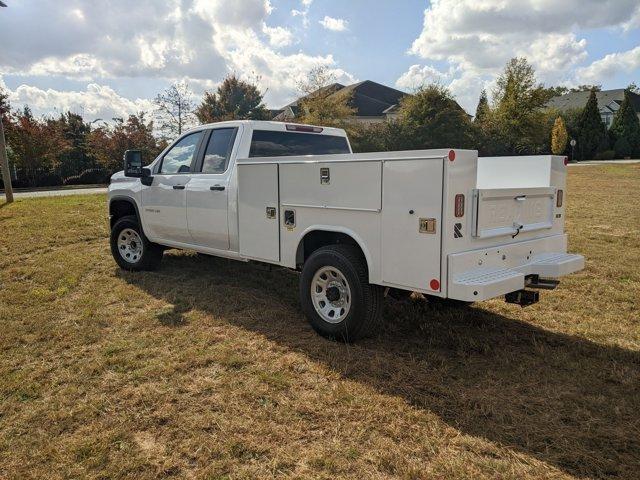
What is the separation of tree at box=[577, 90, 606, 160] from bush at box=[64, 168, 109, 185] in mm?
43358

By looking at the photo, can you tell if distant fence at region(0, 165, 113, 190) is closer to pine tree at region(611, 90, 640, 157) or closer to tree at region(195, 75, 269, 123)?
tree at region(195, 75, 269, 123)

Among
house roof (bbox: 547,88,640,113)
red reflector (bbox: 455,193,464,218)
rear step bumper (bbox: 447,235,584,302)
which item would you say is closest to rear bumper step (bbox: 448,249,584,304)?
rear step bumper (bbox: 447,235,584,302)

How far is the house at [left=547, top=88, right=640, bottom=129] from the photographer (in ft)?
221

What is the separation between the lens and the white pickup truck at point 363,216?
3705 mm

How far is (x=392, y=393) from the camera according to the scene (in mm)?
3617

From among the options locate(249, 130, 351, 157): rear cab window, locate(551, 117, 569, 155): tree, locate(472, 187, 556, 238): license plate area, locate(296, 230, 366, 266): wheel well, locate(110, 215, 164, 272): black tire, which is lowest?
locate(110, 215, 164, 272): black tire

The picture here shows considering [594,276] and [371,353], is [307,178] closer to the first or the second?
[371,353]

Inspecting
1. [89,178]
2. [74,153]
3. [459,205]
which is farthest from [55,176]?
[459,205]

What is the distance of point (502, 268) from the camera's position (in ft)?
13.4

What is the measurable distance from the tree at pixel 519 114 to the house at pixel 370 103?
878 centimetres

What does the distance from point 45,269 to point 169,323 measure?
339cm

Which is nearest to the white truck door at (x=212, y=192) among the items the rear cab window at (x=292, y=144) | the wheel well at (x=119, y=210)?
the rear cab window at (x=292, y=144)

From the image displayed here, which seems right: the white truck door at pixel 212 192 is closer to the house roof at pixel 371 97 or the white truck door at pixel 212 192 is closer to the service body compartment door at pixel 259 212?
the service body compartment door at pixel 259 212

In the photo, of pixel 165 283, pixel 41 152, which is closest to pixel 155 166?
pixel 165 283
